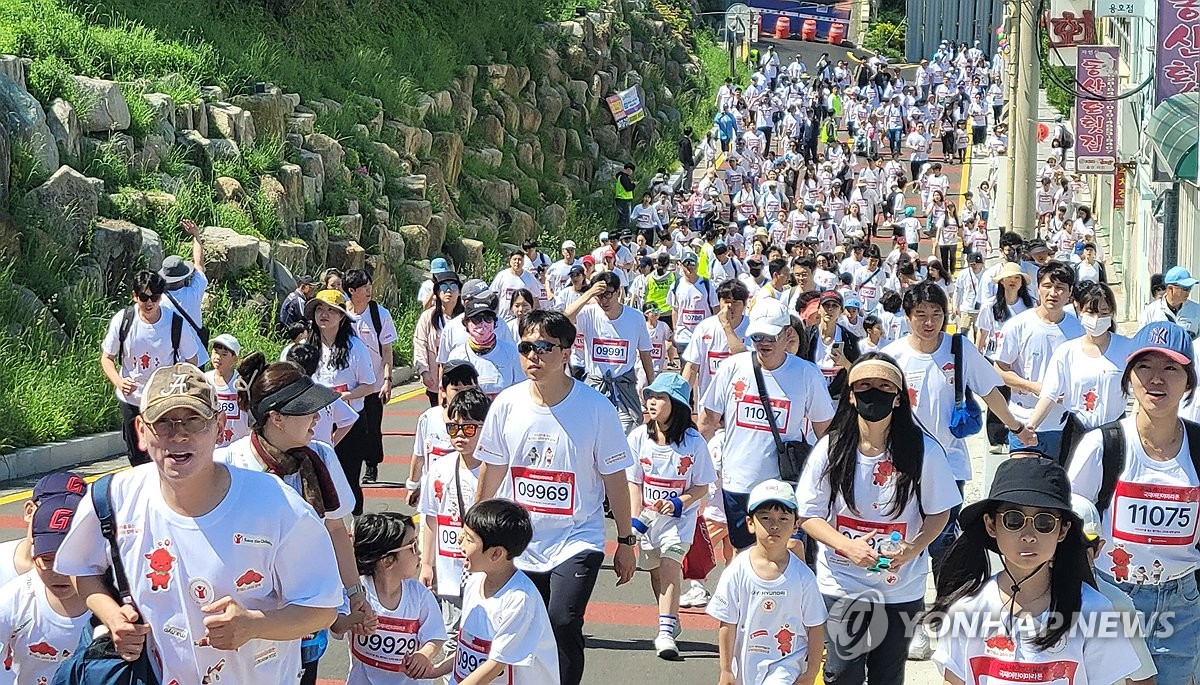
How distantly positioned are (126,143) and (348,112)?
21.7 ft

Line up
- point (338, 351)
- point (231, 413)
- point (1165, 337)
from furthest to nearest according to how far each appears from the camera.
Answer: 1. point (338, 351)
2. point (231, 413)
3. point (1165, 337)

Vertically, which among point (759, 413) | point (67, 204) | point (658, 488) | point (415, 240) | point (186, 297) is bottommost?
point (415, 240)

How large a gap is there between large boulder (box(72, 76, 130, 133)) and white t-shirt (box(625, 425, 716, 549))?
1290 centimetres

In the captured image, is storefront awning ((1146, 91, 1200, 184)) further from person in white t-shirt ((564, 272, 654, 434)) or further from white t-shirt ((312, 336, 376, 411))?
white t-shirt ((312, 336, 376, 411))

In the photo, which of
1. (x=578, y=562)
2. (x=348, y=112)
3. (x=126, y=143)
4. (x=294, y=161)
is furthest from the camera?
(x=348, y=112)

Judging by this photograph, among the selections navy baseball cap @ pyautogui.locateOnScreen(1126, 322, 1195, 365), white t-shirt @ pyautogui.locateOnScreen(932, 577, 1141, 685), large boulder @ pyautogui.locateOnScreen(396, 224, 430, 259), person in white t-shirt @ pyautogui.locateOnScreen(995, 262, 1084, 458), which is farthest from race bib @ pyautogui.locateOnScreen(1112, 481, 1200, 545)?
large boulder @ pyautogui.locateOnScreen(396, 224, 430, 259)

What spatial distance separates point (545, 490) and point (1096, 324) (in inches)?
142

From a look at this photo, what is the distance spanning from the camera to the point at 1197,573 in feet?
19.5

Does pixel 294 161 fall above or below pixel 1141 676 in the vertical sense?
below

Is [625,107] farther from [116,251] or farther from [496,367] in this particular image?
[496,367]

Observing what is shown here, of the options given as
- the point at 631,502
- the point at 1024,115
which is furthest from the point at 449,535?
the point at 1024,115

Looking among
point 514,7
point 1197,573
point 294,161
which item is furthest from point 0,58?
point 514,7

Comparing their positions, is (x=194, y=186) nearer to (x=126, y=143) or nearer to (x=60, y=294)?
(x=126, y=143)

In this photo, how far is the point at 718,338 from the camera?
11.9 metres
